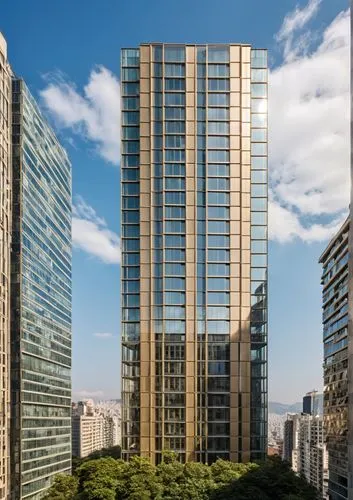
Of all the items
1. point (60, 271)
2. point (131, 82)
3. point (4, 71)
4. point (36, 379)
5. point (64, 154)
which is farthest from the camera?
point (64, 154)

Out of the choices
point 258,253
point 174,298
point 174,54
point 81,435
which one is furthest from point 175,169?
point 81,435

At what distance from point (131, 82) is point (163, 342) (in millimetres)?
33521

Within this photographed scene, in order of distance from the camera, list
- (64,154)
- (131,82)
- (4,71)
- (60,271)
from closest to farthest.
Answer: (131,82)
(4,71)
(60,271)
(64,154)

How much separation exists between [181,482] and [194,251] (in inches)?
1023

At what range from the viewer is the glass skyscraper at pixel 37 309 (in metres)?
69.6

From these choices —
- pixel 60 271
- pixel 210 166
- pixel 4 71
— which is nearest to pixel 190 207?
pixel 210 166

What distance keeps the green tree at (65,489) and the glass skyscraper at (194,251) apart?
7.66m

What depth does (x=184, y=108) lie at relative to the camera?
61.6 m

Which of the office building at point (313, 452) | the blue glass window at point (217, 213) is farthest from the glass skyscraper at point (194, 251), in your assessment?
the office building at point (313, 452)

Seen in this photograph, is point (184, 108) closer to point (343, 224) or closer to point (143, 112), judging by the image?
point (143, 112)

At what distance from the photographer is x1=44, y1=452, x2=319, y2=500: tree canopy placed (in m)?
44.6

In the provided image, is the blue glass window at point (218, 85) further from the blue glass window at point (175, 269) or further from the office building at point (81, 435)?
the office building at point (81, 435)

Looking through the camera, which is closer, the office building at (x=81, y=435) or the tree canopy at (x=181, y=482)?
the tree canopy at (x=181, y=482)

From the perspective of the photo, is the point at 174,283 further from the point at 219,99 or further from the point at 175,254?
the point at 219,99
